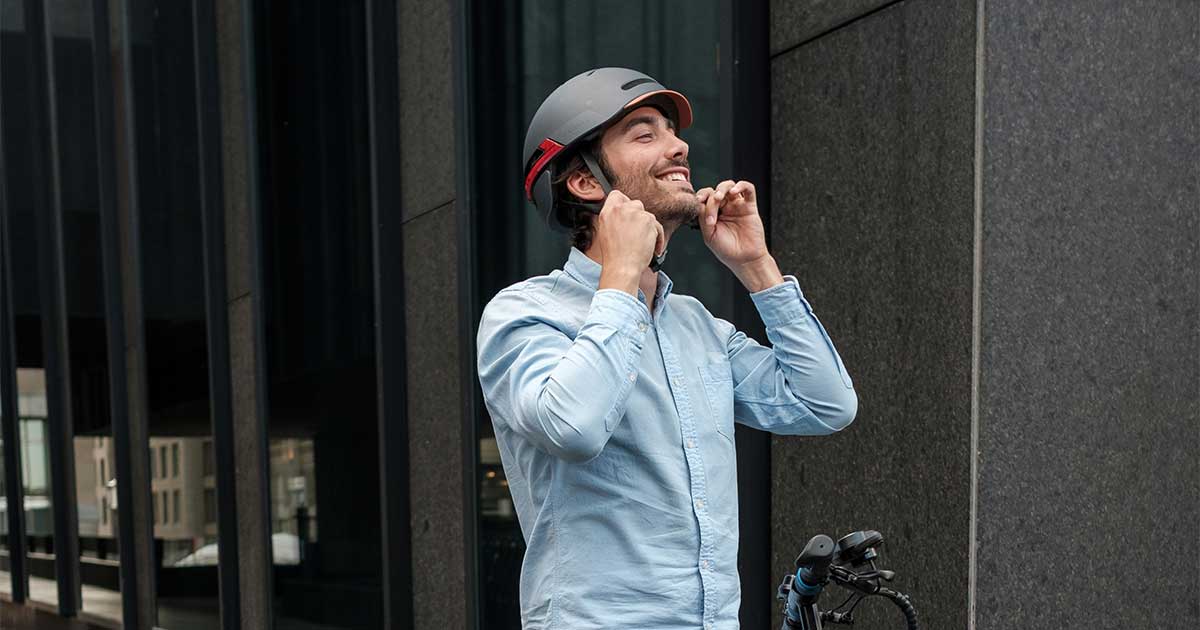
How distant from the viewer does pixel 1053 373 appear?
3.55 m

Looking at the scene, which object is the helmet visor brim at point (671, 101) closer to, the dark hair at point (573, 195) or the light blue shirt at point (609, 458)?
the dark hair at point (573, 195)

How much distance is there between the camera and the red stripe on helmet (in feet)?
8.57

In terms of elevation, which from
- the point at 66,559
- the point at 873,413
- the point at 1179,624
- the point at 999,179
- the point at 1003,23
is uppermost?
the point at 1003,23

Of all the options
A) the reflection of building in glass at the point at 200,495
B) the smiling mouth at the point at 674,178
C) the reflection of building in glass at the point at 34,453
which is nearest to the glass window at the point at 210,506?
the reflection of building in glass at the point at 200,495

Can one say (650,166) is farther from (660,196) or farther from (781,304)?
(781,304)

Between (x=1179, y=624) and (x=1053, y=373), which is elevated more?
(x=1053, y=373)

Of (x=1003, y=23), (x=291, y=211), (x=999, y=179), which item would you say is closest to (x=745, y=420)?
(x=999, y=179)

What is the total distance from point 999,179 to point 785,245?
3.02 feet

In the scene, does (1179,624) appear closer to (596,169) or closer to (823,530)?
(823,530)

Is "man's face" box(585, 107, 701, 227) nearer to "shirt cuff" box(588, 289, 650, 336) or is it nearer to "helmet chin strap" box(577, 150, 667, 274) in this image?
"helmet chin strap" box(577, 150, 667, 274)

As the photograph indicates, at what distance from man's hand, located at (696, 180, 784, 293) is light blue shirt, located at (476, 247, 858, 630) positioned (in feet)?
0.63

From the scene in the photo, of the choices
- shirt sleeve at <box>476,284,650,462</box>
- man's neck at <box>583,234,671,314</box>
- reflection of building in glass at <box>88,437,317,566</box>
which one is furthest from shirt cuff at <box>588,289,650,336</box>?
reflection of building in glass at <box>88,437,317,566</box>

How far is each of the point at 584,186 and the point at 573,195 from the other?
4 cm

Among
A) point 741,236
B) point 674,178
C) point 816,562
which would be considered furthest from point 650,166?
point 816,562
